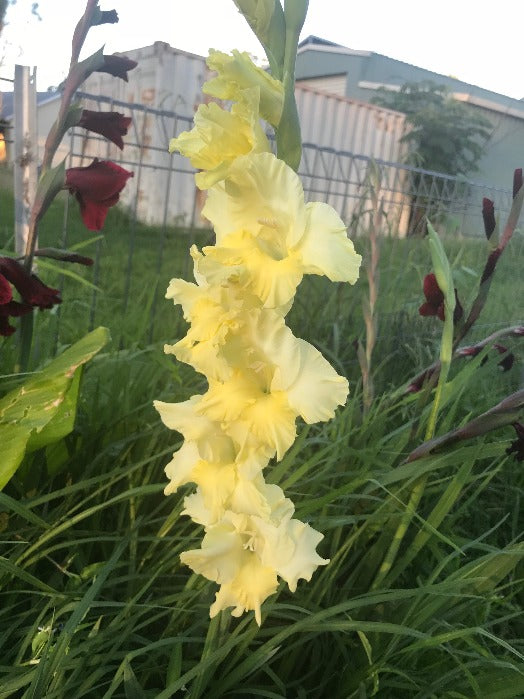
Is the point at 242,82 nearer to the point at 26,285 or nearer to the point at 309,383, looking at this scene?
the point at 309,383

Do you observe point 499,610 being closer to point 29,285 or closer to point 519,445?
point 519,445

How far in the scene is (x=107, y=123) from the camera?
119 cm

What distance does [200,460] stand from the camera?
2.27ft

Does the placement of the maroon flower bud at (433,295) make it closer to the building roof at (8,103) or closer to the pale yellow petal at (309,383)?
the pale yellow petal at (309,383)

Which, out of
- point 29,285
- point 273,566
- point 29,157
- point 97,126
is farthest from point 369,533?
point 29,157

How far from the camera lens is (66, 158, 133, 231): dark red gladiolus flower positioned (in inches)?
45.6

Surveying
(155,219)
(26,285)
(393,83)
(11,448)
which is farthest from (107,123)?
(393,83)

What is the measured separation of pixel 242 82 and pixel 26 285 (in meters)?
0.61

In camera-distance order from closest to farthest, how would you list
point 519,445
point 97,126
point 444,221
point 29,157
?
point 519,445
point 97,126
point 29,157
point 444,221

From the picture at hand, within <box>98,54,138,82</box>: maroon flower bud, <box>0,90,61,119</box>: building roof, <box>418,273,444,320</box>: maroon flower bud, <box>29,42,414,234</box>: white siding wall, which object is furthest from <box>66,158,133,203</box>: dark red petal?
<box>29,42,414,234</box>: white siding wall

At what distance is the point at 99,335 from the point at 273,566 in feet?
1.83

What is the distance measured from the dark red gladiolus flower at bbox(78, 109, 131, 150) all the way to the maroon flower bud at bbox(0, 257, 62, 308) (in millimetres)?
282

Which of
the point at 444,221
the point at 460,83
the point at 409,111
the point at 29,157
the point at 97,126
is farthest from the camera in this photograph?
the point at 460,83

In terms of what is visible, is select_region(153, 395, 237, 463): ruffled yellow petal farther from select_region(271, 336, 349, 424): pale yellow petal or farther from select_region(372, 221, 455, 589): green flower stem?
select_region(372, 221, 455, 589): green flower stem
